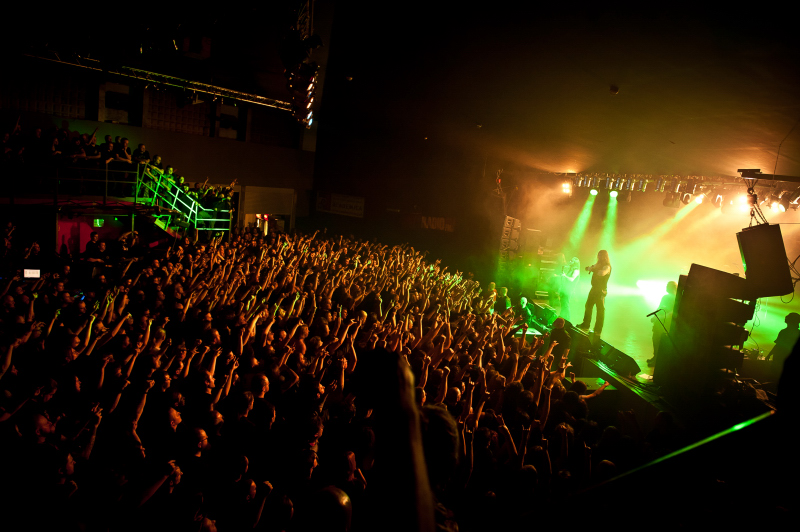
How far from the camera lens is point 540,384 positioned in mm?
4164

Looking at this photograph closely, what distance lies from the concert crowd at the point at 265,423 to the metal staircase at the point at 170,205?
3.59 m

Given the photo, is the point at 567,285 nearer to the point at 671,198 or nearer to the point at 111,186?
the point at 671,198

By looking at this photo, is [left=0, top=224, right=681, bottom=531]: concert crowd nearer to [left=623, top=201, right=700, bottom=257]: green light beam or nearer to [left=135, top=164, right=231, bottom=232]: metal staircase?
[left=135, top=164, right=231, bottom=232]: metal staircase

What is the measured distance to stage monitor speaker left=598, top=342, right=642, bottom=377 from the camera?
21.2ft

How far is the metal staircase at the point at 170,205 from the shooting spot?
856 centimetres

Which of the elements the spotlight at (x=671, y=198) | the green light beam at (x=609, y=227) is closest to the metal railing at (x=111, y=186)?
the spotlight at (x=671, y=198)

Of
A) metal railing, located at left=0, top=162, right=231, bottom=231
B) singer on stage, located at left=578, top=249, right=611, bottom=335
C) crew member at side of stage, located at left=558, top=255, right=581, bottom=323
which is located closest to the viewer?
metal railing, located at left=0, top=162, right=231, bottom=231

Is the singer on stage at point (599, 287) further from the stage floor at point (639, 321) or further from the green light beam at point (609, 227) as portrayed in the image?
the green light beam at point (609, 227)

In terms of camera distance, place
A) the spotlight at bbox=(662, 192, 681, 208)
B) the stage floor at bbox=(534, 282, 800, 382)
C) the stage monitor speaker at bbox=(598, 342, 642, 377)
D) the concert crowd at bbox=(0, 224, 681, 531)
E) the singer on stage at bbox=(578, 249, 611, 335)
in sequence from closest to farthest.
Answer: the concert crowd at bbox=(0, 224, 681, 531)
the stage monitor speaker at bbox=(598, 342, 642, 377)
the singer on stage at bbox=(578, 249, 611, 335)
the stage floor at bbox=(534, 282, 800, 382)
the spotlight at bbox=(662, 192, 681, 208)

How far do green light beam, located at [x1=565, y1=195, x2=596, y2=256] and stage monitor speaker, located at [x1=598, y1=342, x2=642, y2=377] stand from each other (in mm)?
8631

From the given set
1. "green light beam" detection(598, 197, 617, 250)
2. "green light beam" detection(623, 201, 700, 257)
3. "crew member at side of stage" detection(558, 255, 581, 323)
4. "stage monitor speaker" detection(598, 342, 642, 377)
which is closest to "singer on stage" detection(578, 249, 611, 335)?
"stage monitor speaker" detection(598, 342, 642, 377)

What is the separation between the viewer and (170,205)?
29.9ft

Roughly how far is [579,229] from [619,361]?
31.1 ft

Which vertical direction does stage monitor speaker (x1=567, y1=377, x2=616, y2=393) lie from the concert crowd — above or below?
below
